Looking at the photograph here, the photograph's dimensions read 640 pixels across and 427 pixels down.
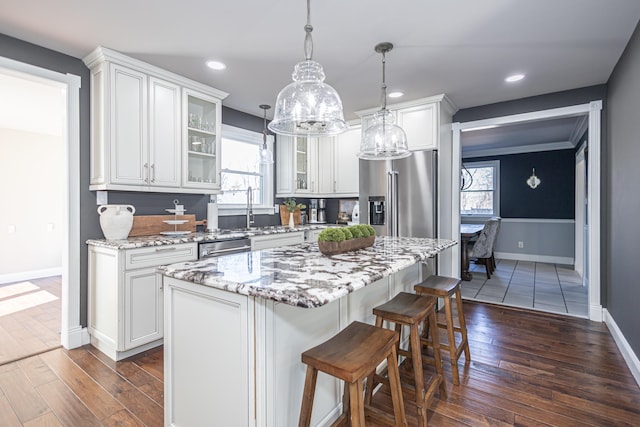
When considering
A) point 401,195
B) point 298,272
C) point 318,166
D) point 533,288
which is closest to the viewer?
point 298,272

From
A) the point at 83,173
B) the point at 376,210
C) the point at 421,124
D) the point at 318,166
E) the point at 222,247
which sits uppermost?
the point at 421,124

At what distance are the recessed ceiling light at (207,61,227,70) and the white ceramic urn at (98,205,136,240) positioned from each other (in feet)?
4.74

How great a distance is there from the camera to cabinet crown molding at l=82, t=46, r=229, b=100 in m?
2.53

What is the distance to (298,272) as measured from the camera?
1.42 meters

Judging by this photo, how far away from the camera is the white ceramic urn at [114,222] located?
2.59 metres

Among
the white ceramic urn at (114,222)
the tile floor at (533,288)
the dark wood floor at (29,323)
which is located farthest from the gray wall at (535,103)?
the dark wood floor at (29,323)

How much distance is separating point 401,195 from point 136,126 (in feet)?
9.27

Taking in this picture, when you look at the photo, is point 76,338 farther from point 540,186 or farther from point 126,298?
point 540,186

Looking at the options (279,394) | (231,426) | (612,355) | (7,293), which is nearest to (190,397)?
(231,426)

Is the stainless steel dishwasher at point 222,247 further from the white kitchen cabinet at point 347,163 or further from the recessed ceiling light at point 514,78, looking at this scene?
the recessed ceiling light at point 514,78

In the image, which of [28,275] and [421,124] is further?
[28,275]

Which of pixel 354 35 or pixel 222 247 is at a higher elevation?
pixel 354 35

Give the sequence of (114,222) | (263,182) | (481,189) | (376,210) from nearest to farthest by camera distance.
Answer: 1. (114,222)
2. (376,210)
3. (263,182)
4. (481,189)

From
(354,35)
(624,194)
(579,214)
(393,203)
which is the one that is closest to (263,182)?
(393,203)
